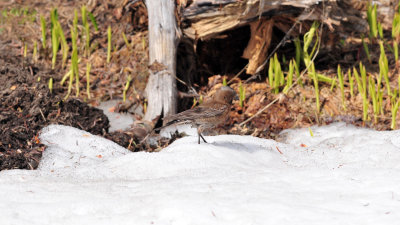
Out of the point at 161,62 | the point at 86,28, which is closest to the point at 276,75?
the point at 161,62

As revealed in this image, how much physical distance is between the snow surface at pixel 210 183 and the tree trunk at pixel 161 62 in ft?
2.80

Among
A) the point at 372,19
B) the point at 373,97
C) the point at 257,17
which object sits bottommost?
the point at 373,97

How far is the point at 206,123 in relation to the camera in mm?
4570

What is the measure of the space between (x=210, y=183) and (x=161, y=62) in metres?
2.52

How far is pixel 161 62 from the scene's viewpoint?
230 inches

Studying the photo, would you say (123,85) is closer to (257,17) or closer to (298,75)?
(257,17)

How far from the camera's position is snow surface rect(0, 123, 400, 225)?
3.08 meters

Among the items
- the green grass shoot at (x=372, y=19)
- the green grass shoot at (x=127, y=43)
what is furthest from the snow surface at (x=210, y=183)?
the green grass shoot at (x=372, y=19)

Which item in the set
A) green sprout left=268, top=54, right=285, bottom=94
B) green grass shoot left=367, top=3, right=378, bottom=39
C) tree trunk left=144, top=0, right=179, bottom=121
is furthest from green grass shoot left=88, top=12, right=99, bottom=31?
green grass shoot left=367, top=3, right=378, bottom=39

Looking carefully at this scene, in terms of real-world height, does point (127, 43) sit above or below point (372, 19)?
below

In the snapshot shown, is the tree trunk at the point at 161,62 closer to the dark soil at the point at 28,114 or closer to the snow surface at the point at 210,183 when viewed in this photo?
the dark soil at the point at 28,114

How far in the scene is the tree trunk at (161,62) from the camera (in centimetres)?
571

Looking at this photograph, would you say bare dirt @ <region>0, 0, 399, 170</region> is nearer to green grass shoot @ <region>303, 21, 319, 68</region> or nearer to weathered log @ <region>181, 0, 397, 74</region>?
green grass shoot @ <region>303, 21, 319, 68</region>

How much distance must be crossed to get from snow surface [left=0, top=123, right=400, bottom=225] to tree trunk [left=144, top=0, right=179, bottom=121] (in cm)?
85
